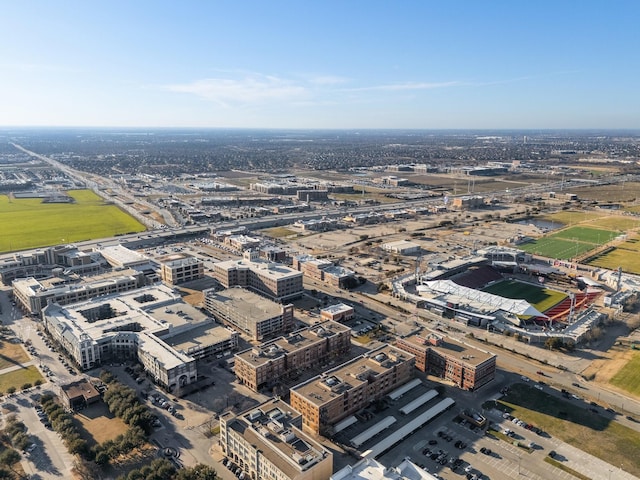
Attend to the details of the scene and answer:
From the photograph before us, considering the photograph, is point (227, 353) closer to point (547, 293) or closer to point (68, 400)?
point (68, 400)

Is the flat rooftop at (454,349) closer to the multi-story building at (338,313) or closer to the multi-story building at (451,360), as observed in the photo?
the multi-story building at (451,360)

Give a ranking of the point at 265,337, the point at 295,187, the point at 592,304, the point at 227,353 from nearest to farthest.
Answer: the point at 227,353, the point at 265,337, the point at 592,304, the point at 295,187

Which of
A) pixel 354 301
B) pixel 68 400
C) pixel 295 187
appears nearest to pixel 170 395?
pixel 68 400

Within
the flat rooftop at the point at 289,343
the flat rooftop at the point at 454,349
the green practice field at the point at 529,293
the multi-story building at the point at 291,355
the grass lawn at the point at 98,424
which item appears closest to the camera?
the grass lawn at the point at 98,424

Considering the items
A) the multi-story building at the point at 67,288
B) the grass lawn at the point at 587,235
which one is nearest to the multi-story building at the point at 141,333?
the multi-story building at the point at 67,288

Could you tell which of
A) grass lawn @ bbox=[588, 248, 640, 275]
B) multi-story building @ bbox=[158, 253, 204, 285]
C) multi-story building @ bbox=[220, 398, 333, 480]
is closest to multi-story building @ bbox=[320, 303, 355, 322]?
multi-story building @ bbox=[220, 398, 333, 480]

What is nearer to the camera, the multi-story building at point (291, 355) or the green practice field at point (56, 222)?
the multi-story building at point (291, 355)
